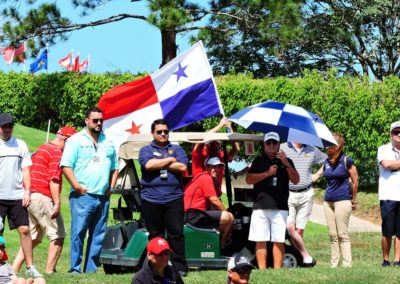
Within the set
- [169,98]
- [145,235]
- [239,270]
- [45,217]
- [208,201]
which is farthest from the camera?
[169,98]

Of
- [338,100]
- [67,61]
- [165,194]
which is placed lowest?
[165,194]

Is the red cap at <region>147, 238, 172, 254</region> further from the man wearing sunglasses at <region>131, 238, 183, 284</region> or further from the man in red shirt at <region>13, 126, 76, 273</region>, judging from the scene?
the man in red shirt at <region>13, 126, 76, 273</region>

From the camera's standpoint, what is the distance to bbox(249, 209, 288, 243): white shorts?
29.5 ft

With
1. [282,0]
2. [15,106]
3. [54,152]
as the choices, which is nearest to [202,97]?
[54,152]

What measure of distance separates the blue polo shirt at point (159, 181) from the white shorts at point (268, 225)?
3.81 feet

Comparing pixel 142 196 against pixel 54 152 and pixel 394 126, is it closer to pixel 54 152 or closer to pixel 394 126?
pixel 54 152

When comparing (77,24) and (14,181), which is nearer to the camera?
(14,181)

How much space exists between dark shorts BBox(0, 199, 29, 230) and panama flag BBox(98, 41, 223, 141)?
2830mm

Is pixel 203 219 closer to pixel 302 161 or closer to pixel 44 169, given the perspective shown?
pixel 302 161

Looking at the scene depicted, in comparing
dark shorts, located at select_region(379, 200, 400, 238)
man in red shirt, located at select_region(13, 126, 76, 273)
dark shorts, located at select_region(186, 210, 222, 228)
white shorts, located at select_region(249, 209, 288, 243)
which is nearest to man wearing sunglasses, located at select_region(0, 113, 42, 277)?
man in red shirt, located at select_region(13, 126, 76, 273)

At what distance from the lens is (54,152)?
899 centimetres

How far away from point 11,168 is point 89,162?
94cm

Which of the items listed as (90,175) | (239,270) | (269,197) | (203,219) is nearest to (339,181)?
(269,197)

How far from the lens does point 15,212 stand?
8.21 m
